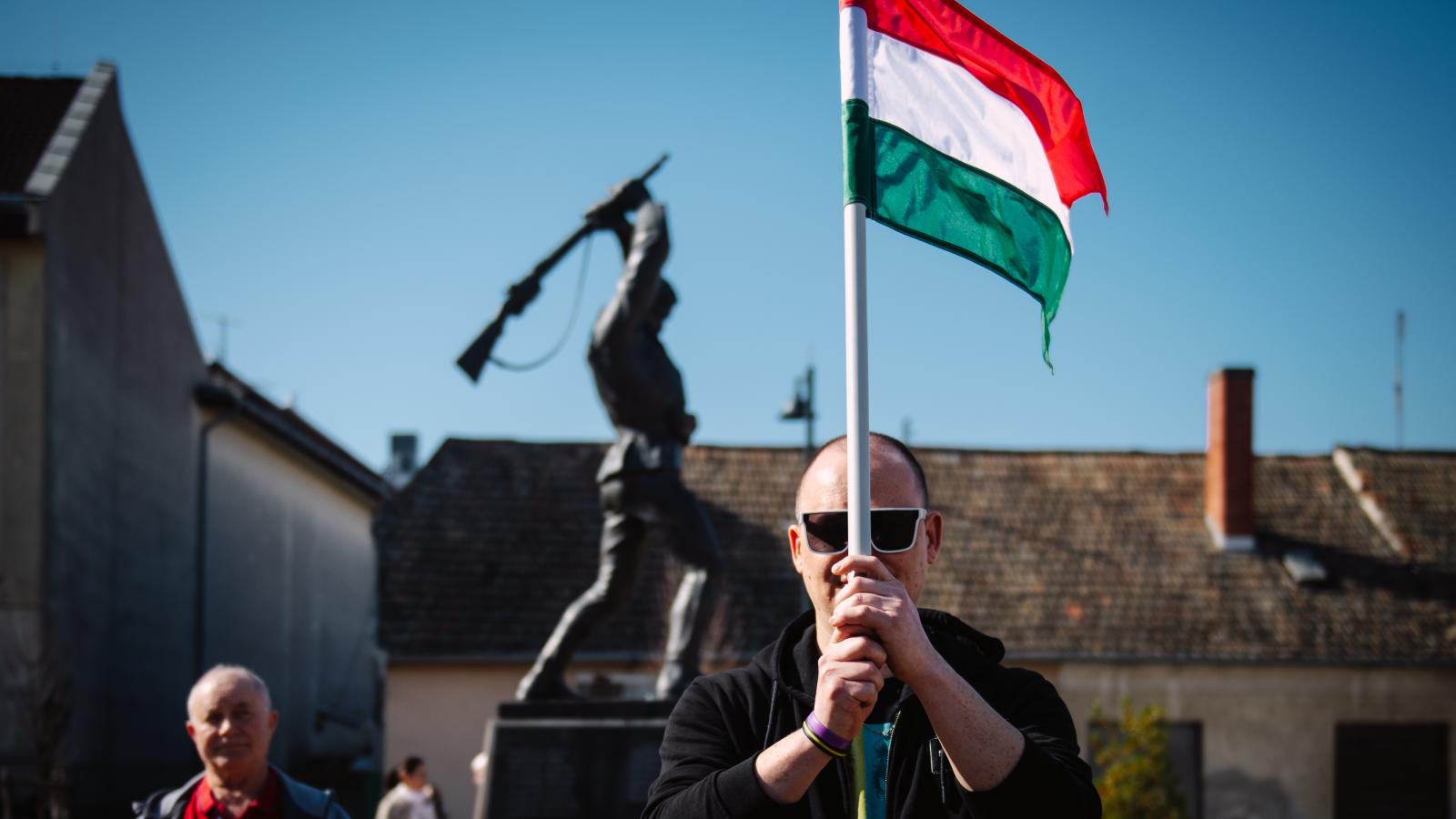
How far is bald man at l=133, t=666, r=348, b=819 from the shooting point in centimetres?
522

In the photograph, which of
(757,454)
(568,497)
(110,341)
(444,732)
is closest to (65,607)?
(110,341)

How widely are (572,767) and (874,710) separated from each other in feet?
20.3

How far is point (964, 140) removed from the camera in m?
3.98

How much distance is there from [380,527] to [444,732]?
3809 mm

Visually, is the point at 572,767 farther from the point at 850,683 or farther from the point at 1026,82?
the point at 850,683

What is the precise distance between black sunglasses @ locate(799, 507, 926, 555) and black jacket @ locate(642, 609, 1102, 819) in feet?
0.63

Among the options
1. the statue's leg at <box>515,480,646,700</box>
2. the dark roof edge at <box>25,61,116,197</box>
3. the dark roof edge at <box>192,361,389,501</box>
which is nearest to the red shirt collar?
the statue's leg at <box>515,480,646,700</box>

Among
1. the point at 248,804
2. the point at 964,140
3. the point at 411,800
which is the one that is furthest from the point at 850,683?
the point at 411,800

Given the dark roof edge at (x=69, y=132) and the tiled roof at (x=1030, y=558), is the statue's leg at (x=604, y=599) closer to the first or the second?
the dark roof edge at (x=69, y=132)

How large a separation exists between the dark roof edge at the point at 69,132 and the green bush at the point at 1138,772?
1479 centimetres

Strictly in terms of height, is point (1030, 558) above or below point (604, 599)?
below

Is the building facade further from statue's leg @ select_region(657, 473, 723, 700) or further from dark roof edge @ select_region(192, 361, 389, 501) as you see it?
statue's leg @ select_region(657, 473, 723, 700)

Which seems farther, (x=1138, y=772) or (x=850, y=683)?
→ (x=1138, y=772)

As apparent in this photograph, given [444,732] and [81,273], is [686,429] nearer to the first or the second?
[81,273]
